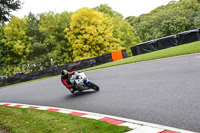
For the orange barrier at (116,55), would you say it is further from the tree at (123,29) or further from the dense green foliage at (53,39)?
the tree at (123,29)

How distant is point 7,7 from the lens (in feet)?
38.8

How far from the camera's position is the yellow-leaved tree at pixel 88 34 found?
3869 centimetres

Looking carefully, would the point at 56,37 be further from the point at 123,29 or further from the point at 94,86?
the point at 94,86

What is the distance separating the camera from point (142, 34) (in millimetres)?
74500

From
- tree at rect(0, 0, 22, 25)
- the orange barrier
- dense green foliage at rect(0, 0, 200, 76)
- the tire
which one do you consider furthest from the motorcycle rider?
dense green foliage at rect(0, 0, 200, 76)

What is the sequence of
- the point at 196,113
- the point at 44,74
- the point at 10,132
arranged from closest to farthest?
the point at 196,113 → the point at 10,132 → the point at 44,74

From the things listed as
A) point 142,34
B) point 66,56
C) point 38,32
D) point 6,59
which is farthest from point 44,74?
point 142,34

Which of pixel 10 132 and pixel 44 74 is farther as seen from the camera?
pixel 44 74

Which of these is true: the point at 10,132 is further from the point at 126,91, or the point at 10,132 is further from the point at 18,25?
the point at 18,25

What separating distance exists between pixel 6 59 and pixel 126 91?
4019 centimetres

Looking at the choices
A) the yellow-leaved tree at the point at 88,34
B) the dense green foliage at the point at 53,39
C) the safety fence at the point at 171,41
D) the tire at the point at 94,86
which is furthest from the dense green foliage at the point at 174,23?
the tire at the point at 94,86

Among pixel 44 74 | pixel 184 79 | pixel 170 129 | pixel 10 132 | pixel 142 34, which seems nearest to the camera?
pixel 170 129

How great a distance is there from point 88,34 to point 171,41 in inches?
694

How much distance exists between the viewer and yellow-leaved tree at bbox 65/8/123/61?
3869 cm
